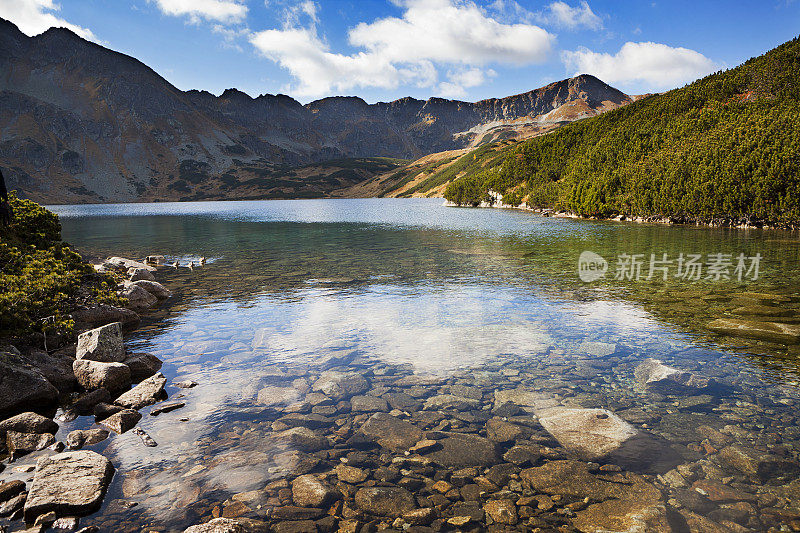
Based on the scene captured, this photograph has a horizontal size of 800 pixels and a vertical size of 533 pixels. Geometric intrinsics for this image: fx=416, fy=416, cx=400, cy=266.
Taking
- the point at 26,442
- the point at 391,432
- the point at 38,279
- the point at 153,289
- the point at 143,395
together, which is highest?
the point at 38,279

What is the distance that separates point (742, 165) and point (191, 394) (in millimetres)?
91290

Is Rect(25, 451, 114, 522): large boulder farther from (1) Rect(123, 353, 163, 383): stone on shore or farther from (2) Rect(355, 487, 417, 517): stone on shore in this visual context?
(1) Rect(123, 353, 163, 383): stone on shore

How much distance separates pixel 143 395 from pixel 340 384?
678 centimetres

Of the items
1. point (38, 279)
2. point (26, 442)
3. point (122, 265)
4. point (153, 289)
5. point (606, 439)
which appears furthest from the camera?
point (122, 265)

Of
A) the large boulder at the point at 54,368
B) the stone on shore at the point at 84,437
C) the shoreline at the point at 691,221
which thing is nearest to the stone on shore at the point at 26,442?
the stone on shore at the point at 84,437

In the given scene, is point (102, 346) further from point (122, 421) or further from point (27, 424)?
point (122, 421)

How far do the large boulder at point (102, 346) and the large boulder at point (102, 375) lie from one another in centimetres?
53

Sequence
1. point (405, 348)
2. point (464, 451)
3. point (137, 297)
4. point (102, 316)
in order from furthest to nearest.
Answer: point (137, 297) < point (102, 316) < point (405, 348) < point (464, 451)

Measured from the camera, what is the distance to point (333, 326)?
75.4ft

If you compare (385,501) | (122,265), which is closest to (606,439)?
(385,501)

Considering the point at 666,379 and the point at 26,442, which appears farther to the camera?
the point at 666,379

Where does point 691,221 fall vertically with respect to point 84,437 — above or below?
above

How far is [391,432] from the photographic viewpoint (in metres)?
12.1

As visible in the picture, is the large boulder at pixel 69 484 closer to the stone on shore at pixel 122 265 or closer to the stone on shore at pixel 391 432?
the stone on shore at pixel 391 432
